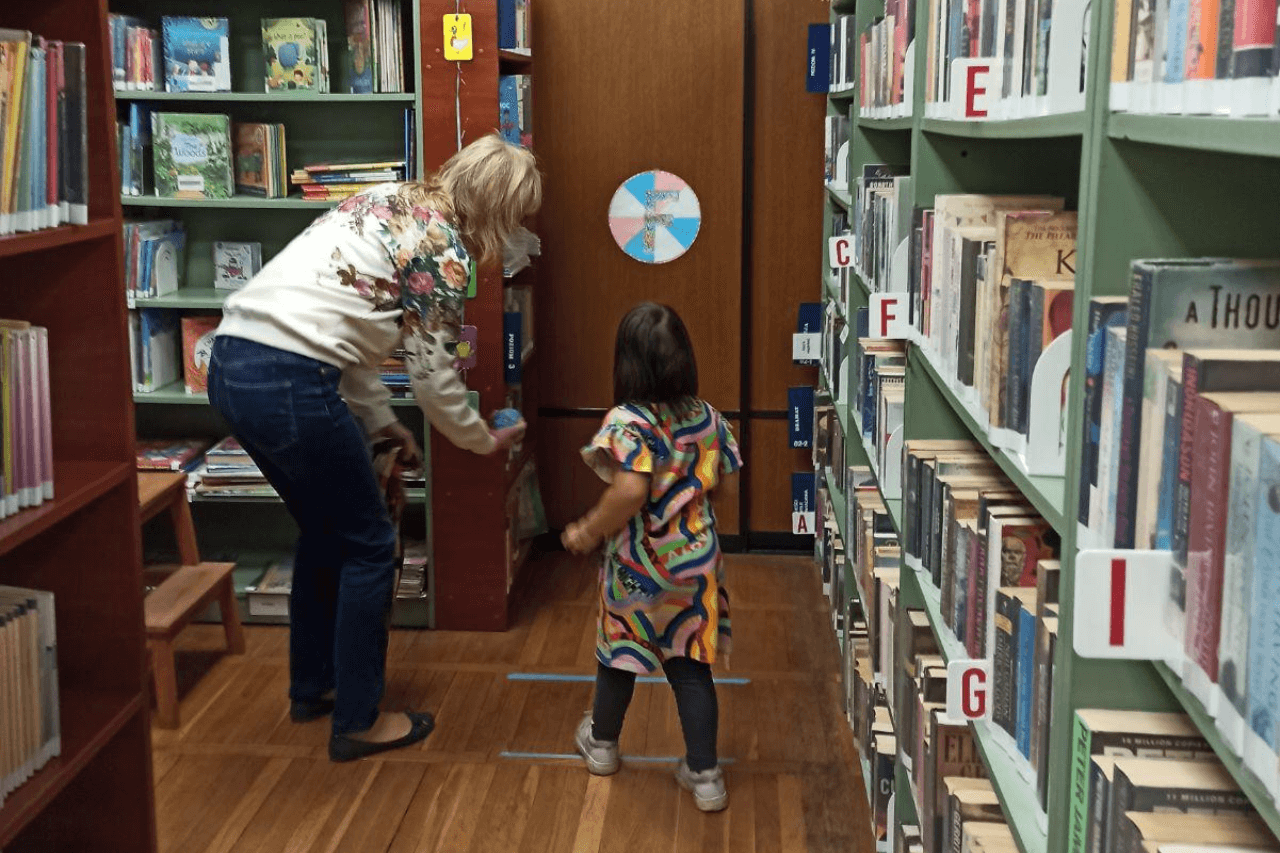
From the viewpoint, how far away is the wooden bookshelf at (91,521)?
7.27ft

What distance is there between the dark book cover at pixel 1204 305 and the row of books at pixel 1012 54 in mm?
299

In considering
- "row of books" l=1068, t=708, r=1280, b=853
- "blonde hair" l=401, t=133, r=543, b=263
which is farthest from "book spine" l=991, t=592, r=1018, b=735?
"blonde hair" l=401, t=133, r=543, b=263

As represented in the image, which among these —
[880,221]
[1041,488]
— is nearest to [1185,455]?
[1041,488]

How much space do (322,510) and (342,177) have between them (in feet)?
4.16

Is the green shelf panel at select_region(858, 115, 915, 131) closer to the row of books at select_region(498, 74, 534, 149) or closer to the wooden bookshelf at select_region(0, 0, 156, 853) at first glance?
the row of books at select_region(498, 74, 534, 149)

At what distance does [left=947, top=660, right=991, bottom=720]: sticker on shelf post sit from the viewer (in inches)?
66.6

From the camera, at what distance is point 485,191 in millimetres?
3188

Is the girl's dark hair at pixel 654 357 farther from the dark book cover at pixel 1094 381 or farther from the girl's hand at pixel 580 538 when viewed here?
the dark book cover at pixel 1094 381

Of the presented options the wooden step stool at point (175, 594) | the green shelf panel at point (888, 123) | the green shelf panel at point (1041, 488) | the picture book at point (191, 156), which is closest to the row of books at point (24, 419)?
the wooden step stool at point (175, 594)

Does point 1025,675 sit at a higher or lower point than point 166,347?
lower

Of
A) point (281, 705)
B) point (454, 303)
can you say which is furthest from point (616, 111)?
point (281, 705)

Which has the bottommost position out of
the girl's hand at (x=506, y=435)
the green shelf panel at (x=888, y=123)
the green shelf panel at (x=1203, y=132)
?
the girl's hand at (x=506, y=435)

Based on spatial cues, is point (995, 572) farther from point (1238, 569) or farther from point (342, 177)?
point (342, 177)

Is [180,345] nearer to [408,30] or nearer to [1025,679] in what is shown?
[408,30]
